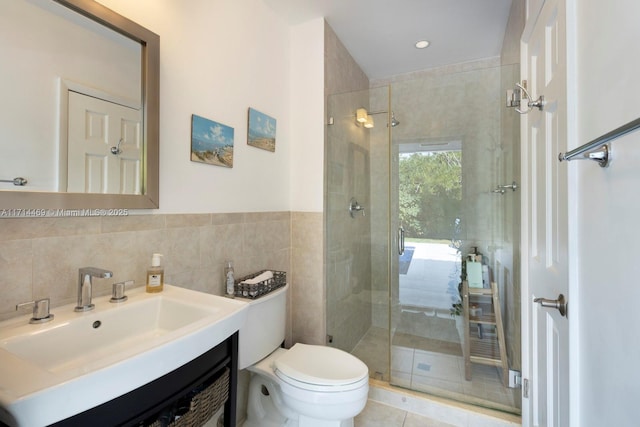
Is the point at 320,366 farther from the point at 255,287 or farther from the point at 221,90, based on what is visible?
the point at 221,90

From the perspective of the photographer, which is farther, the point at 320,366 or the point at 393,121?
the point at 393,121

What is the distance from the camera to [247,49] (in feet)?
6.00

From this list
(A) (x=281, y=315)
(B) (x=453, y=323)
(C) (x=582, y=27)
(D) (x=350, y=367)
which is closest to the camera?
(C) (x=582, y=27)

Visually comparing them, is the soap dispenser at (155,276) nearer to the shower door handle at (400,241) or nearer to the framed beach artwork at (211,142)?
the framed beach artwork at (211,142)

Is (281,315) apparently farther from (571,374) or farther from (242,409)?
(571,374)

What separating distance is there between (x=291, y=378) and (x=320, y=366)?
25 centimetres

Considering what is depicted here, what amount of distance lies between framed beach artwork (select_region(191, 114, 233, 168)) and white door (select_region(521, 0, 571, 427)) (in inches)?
58.6

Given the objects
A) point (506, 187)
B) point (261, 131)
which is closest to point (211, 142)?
point (261, 131)

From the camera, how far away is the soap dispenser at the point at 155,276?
3.84 feet

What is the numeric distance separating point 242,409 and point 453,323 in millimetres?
1658

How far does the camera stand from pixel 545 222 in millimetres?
1208

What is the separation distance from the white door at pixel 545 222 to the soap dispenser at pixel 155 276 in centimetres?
145

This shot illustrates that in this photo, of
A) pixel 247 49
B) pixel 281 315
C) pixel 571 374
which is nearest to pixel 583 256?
pixel 571 374

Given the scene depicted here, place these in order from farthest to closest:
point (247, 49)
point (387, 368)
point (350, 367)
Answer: point (387, 368) < point (247, 49) < point (350, 367)
